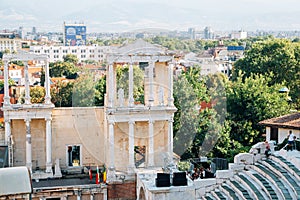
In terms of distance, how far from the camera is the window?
97.6 ft

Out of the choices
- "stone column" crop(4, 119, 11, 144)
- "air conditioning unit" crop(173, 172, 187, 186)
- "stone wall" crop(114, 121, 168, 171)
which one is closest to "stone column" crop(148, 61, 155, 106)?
"stone wall" crop(114, 121, 168, 171)

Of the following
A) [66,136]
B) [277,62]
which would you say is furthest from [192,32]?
[277,62]

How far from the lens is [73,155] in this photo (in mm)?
30578

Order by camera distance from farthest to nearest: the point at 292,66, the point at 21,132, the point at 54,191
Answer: the point at 292,66 → the point at 21,132 → the point at 54,191

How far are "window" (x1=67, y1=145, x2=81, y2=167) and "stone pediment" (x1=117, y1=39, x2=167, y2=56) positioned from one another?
5.88 meters

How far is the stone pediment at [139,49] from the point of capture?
28391 millimetres

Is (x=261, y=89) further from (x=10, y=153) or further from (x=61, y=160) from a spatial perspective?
(x=10, y=153)

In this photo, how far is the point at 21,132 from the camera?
28.7 metres

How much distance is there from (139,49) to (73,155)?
723 cm

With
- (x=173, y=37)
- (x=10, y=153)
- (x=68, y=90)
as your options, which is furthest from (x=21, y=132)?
(x=68, y=90)

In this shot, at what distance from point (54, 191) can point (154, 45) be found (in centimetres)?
926

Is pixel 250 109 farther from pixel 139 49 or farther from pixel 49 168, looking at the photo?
pixel 49 168

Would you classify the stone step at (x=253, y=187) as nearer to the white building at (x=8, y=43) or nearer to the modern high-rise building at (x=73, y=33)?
the modern high-rise building at (x=73, y=33)

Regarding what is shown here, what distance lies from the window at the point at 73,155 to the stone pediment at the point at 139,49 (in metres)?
5.88
